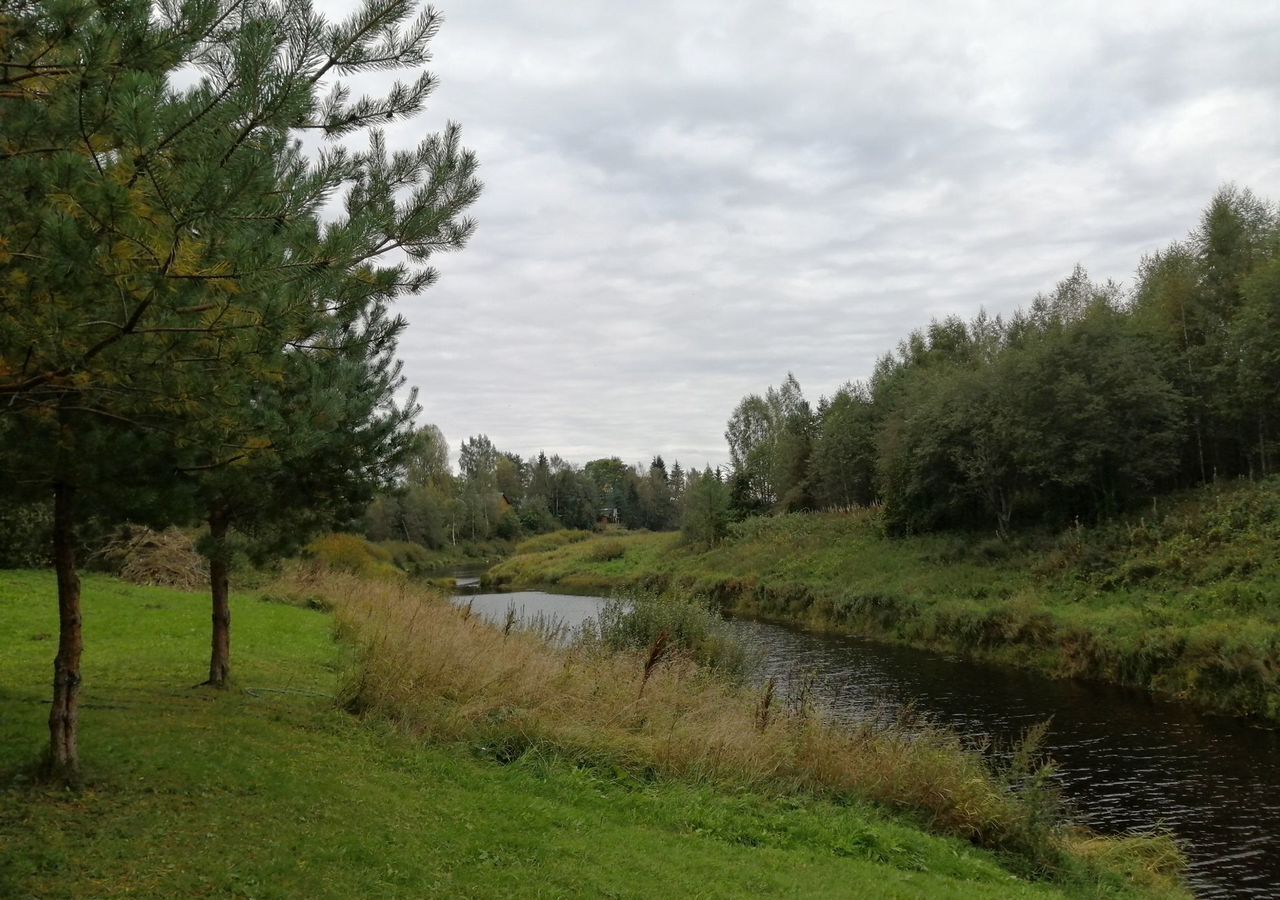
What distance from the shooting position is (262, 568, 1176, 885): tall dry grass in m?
10.1

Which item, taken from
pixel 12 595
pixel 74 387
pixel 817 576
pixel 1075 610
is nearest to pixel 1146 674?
pixel 1075 610

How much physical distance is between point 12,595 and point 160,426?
50.3 ft

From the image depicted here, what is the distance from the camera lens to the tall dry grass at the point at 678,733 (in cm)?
1006

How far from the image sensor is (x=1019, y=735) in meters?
16.5

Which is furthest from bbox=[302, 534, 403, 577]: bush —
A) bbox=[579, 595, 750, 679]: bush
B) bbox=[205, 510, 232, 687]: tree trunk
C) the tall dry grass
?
bbox=[205, 510, 232, 687]: tree trunk

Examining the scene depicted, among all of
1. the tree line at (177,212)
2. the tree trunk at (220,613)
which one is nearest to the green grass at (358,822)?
the tree trunk at (220,613)

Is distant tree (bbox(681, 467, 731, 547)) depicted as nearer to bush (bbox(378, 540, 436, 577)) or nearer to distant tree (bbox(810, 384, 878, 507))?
distant tree (bbox(810, 384, 878, 507))

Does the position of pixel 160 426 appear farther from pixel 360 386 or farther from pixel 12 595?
pixel 12 595

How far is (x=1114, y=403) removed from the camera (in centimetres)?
2947

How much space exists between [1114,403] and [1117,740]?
17.1 m

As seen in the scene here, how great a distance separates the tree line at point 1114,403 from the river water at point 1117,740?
399 inches

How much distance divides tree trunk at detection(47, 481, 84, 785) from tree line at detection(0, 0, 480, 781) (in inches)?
44.7

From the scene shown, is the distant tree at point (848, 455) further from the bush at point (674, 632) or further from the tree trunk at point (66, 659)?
the tree trunk at point (66, 659)

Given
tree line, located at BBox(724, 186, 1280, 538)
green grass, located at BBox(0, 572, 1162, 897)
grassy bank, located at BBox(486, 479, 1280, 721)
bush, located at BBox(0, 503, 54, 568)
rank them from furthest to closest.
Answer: tree line, located at BBox(724, 186, 1280, 538) < grassy bank, located at BBox(486, 479, 1280, 721) < bush, located at BBox(0, 503, 54, 568) < green grass, located at BBox(0, 572, 1162, 897)
